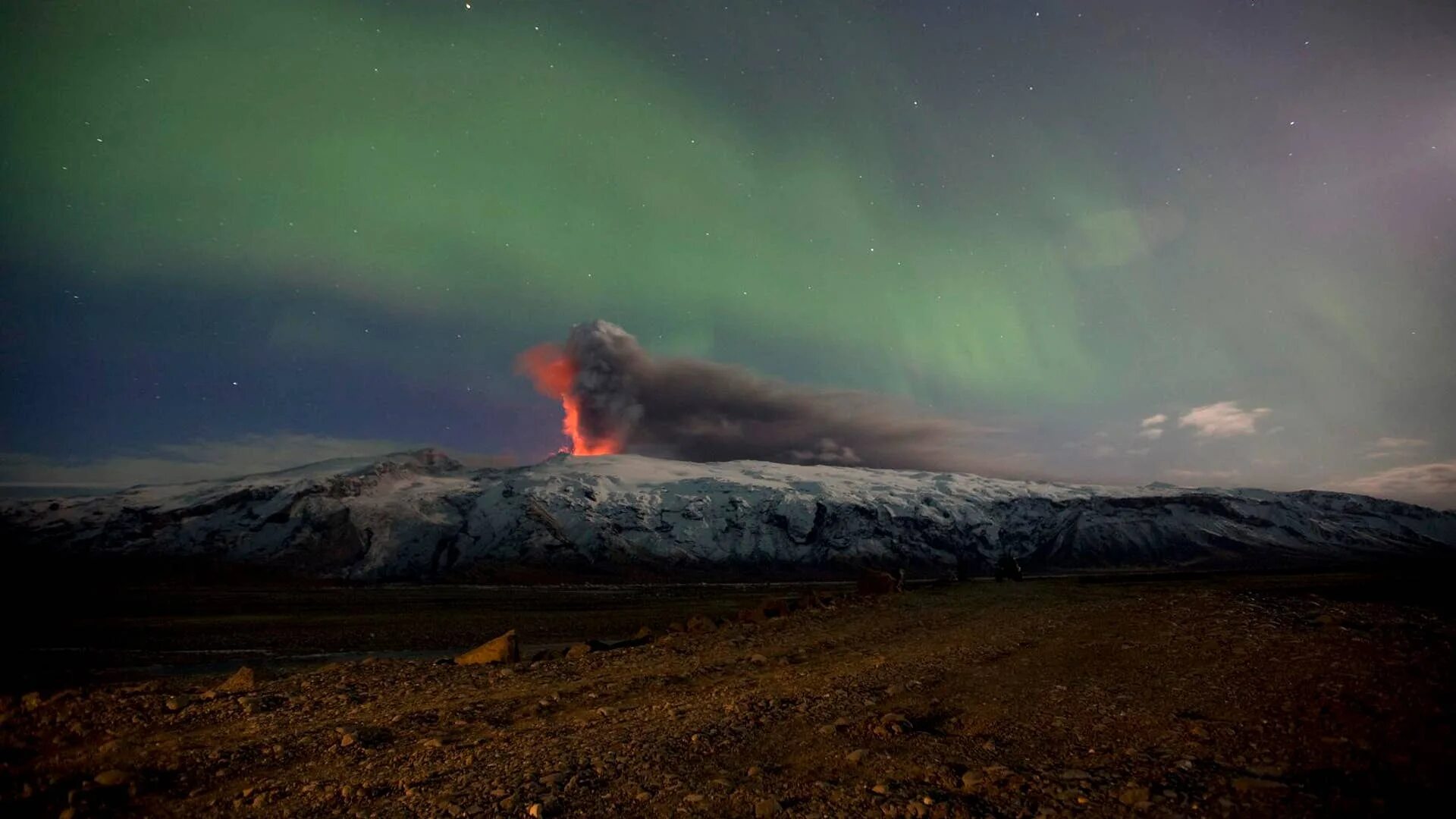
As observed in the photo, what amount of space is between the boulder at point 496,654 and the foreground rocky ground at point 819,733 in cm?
108

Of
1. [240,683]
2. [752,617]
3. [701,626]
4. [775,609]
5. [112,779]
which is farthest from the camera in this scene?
[775,609]

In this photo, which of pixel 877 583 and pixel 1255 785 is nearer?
pixel 1255 785

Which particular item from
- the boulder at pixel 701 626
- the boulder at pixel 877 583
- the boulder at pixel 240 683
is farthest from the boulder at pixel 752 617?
the boulder at pixel 240 683

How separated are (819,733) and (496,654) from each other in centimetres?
1177

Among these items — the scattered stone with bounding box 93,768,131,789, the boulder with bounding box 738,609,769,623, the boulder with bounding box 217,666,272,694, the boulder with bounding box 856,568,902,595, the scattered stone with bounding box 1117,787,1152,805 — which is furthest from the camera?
the boulder with bounding box 856,568,902,595

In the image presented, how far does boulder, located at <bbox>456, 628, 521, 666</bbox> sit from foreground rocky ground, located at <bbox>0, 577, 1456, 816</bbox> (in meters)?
1.08

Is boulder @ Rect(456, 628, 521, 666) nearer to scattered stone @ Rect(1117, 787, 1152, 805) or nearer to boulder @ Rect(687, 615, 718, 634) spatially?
boulder @ Rect(687, 615, 718, 634)

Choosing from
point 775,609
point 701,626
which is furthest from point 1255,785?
point 775,609

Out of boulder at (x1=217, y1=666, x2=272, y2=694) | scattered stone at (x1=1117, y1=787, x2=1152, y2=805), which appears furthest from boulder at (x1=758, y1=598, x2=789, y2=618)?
scattered stone at (x1=1117, y1=787, x2=1152, y2=805)

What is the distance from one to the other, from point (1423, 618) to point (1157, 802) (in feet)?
47.8

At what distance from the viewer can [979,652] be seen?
55.7 ft

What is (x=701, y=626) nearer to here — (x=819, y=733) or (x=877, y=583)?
(x=819, y=733)

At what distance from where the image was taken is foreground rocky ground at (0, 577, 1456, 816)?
7.59 meters

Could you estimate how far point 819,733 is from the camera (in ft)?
34.1
